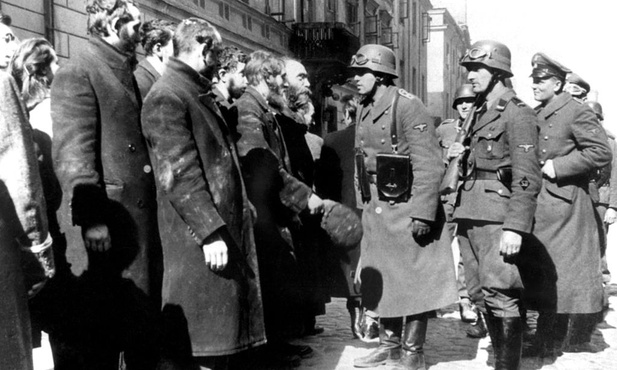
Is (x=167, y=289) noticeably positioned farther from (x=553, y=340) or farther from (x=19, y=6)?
(x=19, y=6)

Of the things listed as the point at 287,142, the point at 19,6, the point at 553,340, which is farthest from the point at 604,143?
the point at 19,6

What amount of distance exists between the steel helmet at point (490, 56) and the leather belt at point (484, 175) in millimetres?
693

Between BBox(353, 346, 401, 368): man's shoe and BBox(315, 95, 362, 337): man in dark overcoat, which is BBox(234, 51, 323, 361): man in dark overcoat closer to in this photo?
BBox(353, 346, 401, 368): man's shoe

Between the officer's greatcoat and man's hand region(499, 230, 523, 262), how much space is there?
56 centimetres

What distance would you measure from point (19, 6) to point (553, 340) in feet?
25.4

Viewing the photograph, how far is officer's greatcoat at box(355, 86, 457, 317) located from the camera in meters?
4.85

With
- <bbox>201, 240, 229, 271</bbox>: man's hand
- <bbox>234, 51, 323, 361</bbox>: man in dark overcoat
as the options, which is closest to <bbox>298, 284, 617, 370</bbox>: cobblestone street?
<bbox>234, 51, 323, 361</bbox>: man in dark overcoat

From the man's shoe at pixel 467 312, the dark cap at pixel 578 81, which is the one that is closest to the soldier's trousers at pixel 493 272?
the man's shoe at pixel 467 312

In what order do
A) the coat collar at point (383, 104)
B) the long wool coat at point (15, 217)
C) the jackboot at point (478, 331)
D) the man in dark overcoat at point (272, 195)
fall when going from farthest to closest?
the jackboot at point (478, 331)
the coat collar at point (383, 104)
the man in dark overcoat at point (272, 195)
the long wool coat at point (15, 217)

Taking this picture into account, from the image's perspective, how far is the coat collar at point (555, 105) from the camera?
18.0 feet

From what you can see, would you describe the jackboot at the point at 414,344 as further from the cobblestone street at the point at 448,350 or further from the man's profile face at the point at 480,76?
the man's profile face at the point at 480,76

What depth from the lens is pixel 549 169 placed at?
5352 mm

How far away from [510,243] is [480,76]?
46.4 inches

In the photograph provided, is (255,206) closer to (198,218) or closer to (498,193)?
(198,218)
